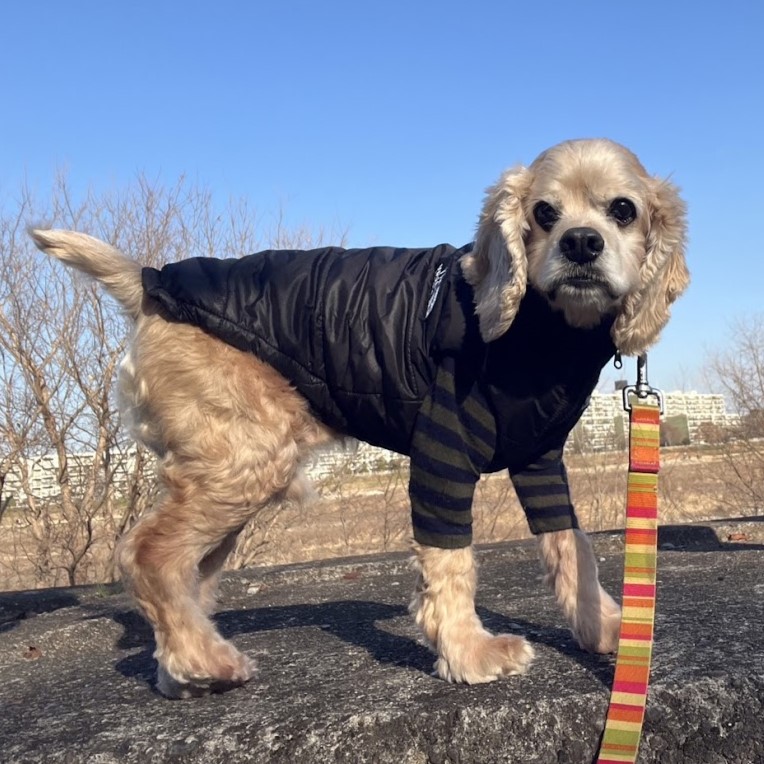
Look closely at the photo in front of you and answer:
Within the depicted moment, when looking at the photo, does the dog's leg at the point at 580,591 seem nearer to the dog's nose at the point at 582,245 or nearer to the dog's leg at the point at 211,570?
the dog's nose at the point at 582,245

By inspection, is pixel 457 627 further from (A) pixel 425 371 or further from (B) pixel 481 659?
(A) pixel 425 371

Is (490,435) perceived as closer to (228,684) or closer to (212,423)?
(212,423)

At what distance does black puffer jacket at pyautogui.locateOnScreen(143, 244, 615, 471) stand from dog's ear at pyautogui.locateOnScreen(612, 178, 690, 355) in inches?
4.7

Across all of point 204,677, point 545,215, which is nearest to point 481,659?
point 204,677

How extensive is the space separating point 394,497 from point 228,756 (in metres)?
8.24

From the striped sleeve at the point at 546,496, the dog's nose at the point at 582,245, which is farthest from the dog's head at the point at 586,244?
the striped sleeve at the point at 546,496

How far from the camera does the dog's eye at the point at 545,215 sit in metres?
3.14

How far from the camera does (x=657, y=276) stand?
311 cm

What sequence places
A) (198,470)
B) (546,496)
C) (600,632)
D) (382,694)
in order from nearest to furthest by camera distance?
(382,694)
(600,632)
(198,470)
(546,496)

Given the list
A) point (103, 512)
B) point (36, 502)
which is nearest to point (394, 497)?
point (103, 512)

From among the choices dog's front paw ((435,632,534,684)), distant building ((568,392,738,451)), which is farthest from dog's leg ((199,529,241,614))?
distant building ((568,392,738,451))

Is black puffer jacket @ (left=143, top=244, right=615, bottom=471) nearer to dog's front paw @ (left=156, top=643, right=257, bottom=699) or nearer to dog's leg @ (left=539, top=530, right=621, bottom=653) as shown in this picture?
dog's leg @ (left=539, top=530, right=621, bottom=653)

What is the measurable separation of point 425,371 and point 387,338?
210 mm

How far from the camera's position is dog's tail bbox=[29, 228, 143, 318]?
3670mm
